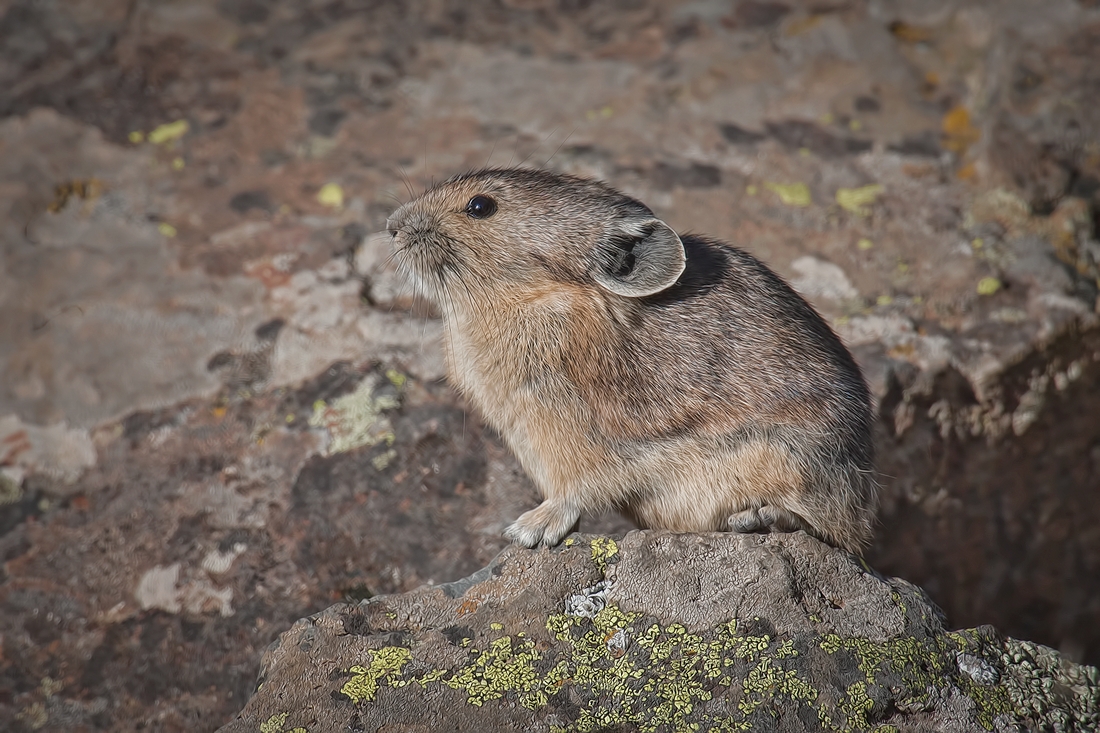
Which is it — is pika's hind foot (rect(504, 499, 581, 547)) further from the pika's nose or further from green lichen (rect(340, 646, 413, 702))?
the pika's nose

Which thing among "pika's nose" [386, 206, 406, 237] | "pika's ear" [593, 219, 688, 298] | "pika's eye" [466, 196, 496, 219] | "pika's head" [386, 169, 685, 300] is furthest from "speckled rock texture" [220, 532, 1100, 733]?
"pika's nose" [386, 206, 406, 237]

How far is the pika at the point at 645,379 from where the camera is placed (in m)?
4.73

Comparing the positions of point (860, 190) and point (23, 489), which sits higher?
point (860, 190)

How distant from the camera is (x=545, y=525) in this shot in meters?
4.70

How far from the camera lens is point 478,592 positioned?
4.38m

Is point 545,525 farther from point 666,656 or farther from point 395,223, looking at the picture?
point 395,223

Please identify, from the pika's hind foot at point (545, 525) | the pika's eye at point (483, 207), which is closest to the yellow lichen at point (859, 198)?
the pika's eye at point (483, 207)

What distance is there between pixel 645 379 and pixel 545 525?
887 millimetres

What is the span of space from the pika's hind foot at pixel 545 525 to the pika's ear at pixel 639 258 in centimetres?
114

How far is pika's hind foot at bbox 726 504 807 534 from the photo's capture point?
4680mm

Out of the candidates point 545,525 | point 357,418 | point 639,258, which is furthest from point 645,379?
point 357,418

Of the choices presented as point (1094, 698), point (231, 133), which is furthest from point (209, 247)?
point (1094, 698)

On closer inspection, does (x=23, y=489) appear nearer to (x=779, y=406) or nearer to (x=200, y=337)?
(x=200, y=337)

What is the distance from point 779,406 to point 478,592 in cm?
174
